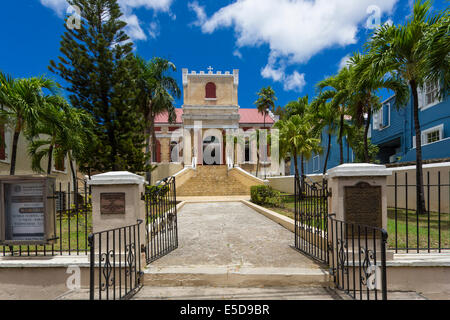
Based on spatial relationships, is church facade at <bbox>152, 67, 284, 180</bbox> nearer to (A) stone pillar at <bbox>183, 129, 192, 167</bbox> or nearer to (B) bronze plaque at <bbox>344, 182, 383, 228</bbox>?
(A) stone pillar at <bbox>183, 129, 192, 167</bbox>

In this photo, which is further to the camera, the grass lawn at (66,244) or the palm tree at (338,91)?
the palm tree at (338,91)

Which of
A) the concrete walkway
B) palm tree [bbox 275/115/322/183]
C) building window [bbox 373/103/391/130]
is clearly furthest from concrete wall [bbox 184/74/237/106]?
the concrete walkway

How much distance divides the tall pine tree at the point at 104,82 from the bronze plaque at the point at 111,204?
441 inches

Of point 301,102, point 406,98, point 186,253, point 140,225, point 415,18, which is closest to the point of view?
point 140,225

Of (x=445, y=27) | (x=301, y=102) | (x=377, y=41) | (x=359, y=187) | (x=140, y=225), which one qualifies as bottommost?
(x=140, y=225)

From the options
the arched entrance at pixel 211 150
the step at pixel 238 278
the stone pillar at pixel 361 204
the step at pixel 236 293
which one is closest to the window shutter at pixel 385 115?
the arched entrance at pixel 211 150

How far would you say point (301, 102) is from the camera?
2702cm

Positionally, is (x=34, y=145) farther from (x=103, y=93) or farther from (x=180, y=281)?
(x=180, y=281)

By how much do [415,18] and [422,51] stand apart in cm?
160

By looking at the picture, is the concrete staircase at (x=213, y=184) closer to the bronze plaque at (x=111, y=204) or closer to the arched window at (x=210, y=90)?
the arched window at (x=210, y=90)

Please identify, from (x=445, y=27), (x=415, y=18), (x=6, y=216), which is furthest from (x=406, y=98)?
(x=6, y=216)

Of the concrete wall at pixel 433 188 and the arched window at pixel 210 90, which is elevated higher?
the arched window at pixel 210 90

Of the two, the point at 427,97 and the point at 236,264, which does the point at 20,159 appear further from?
the point at 427,97

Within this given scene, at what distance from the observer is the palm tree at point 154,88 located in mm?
18344
